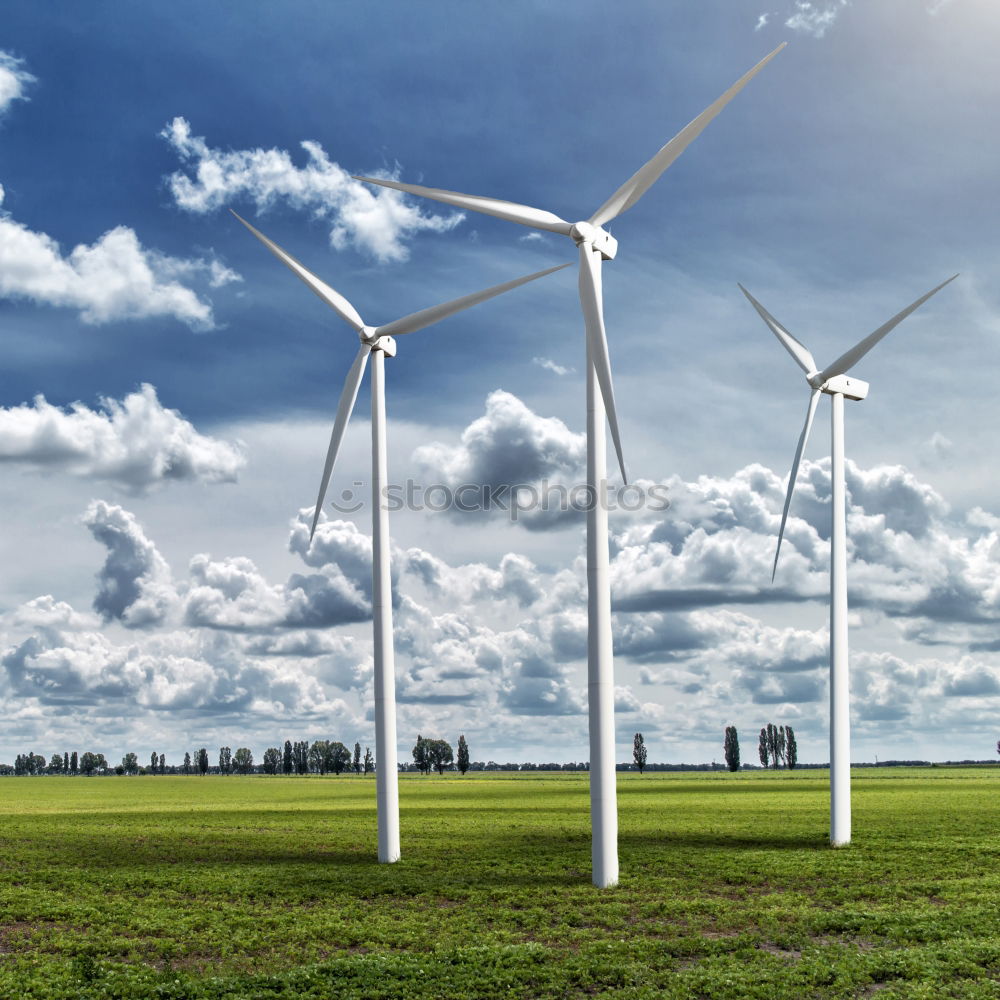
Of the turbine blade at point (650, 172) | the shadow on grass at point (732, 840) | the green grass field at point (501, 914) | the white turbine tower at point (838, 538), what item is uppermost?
the turbine blade at point (650, 172)

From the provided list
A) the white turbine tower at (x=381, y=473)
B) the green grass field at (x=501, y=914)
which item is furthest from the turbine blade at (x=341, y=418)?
the green grass field at (x=501, y=914)

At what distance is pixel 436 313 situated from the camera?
4191 cm

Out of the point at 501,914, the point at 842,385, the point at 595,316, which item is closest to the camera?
the point at 501,914

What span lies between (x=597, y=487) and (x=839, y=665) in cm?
1670

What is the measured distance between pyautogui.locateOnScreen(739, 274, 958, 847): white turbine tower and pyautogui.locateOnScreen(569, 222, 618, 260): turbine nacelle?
16.5m

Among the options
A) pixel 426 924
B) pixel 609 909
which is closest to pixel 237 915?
pixel 426 924

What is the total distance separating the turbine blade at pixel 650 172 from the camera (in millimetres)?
35656

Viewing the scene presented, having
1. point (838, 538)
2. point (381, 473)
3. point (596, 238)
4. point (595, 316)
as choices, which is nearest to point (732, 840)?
point (838, 538)

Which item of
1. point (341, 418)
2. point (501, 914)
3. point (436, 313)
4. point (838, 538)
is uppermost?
point (436, 313)

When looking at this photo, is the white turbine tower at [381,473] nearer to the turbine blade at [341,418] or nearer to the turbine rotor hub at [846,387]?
the turbine blade at [341,418]

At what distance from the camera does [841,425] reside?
46375 mm

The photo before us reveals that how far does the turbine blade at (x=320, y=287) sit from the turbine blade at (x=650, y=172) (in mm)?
12320

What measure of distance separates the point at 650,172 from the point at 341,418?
17299mm

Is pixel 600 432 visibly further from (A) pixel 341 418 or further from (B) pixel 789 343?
(B) pixel 789 343
